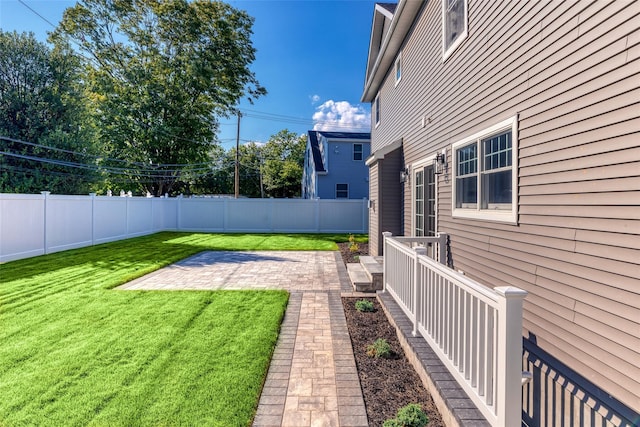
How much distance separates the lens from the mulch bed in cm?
241

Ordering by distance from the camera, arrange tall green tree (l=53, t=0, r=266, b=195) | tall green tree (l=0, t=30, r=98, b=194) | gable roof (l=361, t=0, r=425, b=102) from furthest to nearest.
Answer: tall green tree (l=53, t=0, r=266, b=195)
tall green tree (l=0, t=30, r=98, b=194)
gable roof (l=361, t=0, r=425, b=102)

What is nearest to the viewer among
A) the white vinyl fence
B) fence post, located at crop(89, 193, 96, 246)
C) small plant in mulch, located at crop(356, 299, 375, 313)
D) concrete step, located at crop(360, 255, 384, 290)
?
small plant in mulch, located at crop(356, 299, 375, 313)

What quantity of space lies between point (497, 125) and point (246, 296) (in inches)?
179

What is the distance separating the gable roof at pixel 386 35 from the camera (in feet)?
20.4

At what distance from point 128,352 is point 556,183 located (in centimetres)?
446

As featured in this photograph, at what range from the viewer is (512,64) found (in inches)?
121

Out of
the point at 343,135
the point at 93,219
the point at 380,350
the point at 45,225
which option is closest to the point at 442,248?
the point at 380,350

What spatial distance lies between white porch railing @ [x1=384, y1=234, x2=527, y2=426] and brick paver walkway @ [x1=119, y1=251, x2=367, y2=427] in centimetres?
86

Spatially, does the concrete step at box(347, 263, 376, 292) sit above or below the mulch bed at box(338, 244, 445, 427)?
above

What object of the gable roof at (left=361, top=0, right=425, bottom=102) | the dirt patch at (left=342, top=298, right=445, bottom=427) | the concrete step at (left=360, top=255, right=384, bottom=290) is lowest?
the dirt patch at (left=342, top=298, right=445, bottom=427)

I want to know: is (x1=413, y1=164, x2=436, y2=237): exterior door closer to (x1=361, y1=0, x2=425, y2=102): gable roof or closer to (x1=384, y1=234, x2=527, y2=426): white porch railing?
(x1=384, y1=234, x2=527, y2=426): white porch railing

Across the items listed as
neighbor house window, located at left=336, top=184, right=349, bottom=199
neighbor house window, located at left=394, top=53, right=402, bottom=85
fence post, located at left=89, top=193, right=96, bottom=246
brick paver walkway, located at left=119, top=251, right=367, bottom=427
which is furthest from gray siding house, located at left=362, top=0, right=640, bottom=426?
neighbor house window, located at left=336, top=184, right=349, bottom=199

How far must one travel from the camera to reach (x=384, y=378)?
2.90 m

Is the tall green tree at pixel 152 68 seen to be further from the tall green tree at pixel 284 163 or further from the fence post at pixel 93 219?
the tall green tree at pixel 284 163
